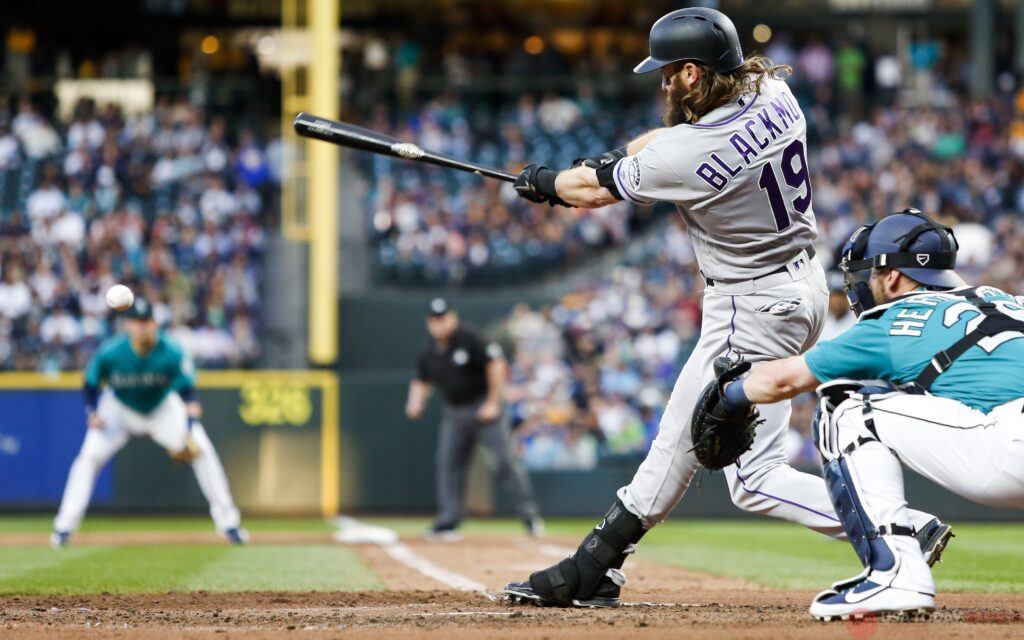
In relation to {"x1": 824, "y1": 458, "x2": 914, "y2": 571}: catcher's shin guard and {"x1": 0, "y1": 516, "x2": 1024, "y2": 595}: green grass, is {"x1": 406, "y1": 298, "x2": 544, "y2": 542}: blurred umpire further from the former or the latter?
{"x1": 824, "y1": 458, "x2": 914, "y2": 571}: catcher's shin guard

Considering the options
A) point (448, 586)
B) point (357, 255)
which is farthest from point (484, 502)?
point (448, 586)

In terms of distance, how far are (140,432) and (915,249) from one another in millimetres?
7681

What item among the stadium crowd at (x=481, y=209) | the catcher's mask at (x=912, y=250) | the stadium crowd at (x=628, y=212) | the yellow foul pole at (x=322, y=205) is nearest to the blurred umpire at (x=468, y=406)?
the stadium crowd at (x=628, y=212)

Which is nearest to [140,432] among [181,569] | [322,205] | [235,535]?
[235,535]

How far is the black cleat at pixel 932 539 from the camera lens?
479 cm

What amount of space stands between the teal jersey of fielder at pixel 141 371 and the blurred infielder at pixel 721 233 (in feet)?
19.6

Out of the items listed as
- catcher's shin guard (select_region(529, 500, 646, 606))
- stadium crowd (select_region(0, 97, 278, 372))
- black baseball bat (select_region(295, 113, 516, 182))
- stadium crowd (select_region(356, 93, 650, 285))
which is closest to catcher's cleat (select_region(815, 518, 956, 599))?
catcher's shin guard (select_region(529, 500, 646, 606))

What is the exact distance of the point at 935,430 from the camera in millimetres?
4477

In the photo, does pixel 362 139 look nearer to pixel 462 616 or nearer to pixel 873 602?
pixel 462 616

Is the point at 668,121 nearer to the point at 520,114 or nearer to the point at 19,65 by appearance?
the point at 520,114

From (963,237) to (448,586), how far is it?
40.3 feet

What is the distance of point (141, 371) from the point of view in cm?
1063

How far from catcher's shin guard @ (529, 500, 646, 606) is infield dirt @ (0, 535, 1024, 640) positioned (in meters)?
0.11

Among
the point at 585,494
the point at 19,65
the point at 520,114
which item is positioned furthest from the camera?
the point at 19,65
